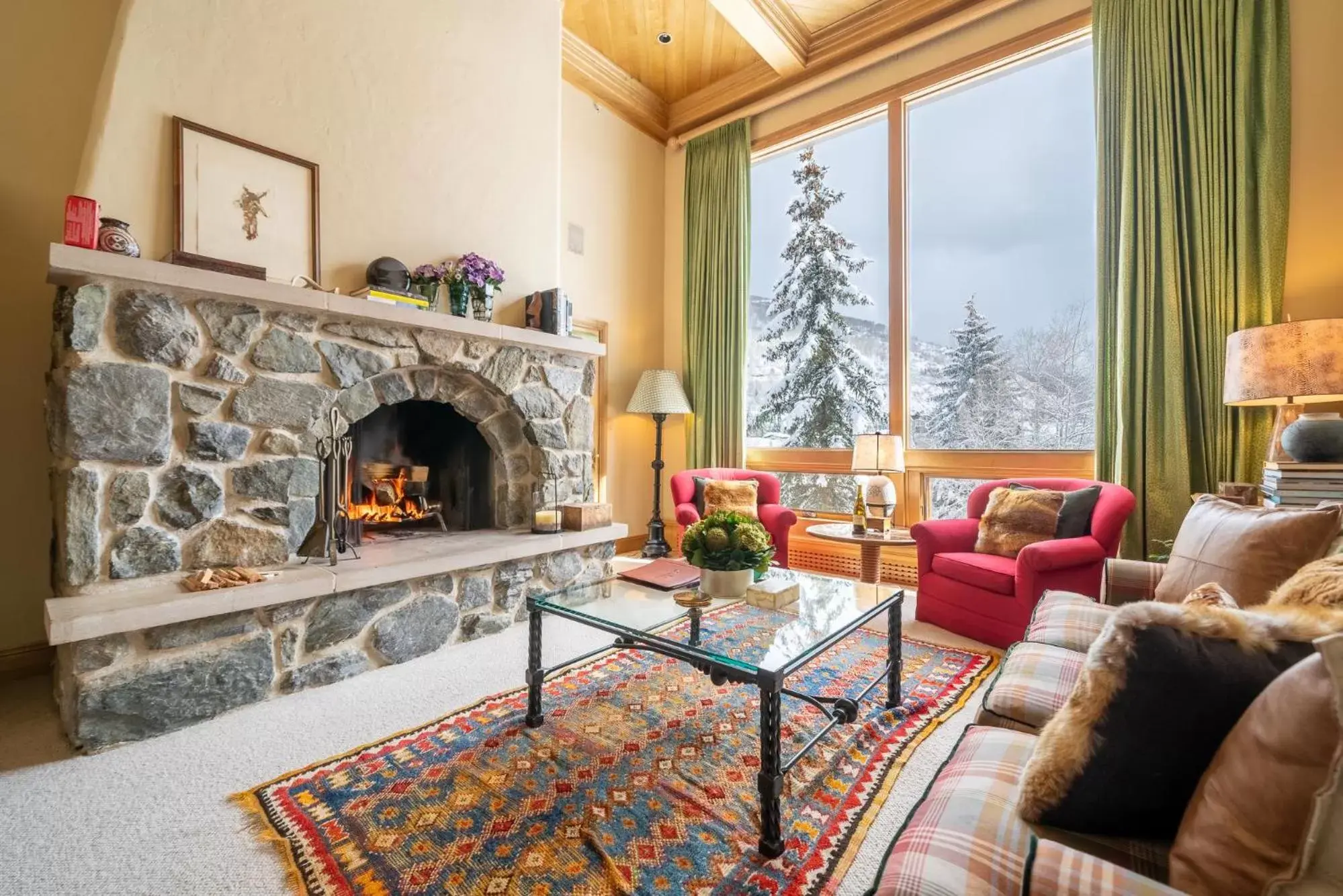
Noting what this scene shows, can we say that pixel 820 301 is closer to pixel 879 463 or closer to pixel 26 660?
pixel 879 463

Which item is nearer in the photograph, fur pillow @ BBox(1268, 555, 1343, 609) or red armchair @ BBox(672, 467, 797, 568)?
fur pillow @ BBox(1268, 555, 1343, 609)

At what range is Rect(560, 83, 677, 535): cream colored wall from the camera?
480 centimetres

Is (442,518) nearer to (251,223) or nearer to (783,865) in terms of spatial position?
(251,223)

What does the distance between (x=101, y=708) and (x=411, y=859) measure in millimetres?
1321

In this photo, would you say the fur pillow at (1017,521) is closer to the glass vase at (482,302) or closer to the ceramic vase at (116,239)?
the glass vase at (482,302)

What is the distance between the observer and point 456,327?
2959 mm

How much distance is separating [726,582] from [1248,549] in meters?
1.47

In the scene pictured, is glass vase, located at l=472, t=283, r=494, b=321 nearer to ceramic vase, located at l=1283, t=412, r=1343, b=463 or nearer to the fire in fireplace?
the fire in fireplace

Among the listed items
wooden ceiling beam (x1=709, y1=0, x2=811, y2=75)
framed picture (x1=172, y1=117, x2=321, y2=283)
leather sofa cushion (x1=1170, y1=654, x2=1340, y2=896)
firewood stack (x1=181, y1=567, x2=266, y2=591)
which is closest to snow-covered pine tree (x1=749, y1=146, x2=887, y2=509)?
wooden ceiling beam (x1=709, y1=0, x2=811, y2=75)

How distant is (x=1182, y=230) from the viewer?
3.19 metres

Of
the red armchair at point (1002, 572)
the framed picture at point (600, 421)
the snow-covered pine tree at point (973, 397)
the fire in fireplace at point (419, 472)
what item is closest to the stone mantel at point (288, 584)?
the fire in fireplace at point (419, 472)

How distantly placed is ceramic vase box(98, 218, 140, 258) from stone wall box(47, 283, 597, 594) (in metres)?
0.13

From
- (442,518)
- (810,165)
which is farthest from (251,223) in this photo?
(810,165)

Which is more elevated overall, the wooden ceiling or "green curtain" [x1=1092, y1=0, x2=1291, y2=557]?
the wooden ceiling
